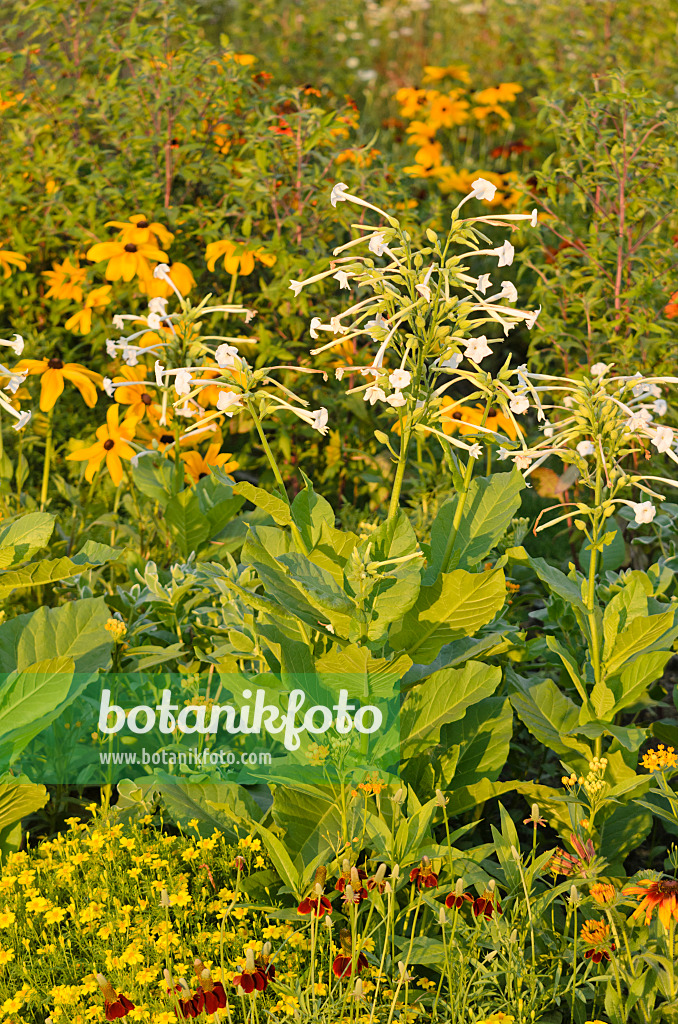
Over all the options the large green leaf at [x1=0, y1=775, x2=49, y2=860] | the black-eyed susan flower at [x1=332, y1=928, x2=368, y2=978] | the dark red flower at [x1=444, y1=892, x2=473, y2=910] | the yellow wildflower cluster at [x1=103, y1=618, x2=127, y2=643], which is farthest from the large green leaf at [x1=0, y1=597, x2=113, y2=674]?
the dark red flower at [x1=444, y1=892, x2=473, y2=910]

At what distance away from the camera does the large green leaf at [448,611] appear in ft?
6.00

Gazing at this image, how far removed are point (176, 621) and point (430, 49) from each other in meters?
6.81

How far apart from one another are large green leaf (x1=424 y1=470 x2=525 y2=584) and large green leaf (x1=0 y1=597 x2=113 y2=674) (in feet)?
2.27

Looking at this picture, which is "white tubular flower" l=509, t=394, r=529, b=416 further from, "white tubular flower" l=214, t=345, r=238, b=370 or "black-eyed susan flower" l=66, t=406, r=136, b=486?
"black-eyed susan flower" l=66, t=406, r=136, b=486

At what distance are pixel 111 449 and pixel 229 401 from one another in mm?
1200

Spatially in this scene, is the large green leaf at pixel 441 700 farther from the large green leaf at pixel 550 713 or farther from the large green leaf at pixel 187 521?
the large green leaf at pixel 187 521

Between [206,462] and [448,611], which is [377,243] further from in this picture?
[206,462]

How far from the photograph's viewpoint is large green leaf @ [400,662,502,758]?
183 cm

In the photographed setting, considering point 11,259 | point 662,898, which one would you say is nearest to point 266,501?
point 662,898

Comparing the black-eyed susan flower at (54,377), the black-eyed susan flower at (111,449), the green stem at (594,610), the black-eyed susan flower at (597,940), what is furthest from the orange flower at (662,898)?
the black-eyed susan flower at (54,377)

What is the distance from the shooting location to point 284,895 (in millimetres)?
1915

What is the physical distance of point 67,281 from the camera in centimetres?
313

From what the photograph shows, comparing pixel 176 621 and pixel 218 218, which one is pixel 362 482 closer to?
pixel 218 218

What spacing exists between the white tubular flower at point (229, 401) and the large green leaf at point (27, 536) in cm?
57
